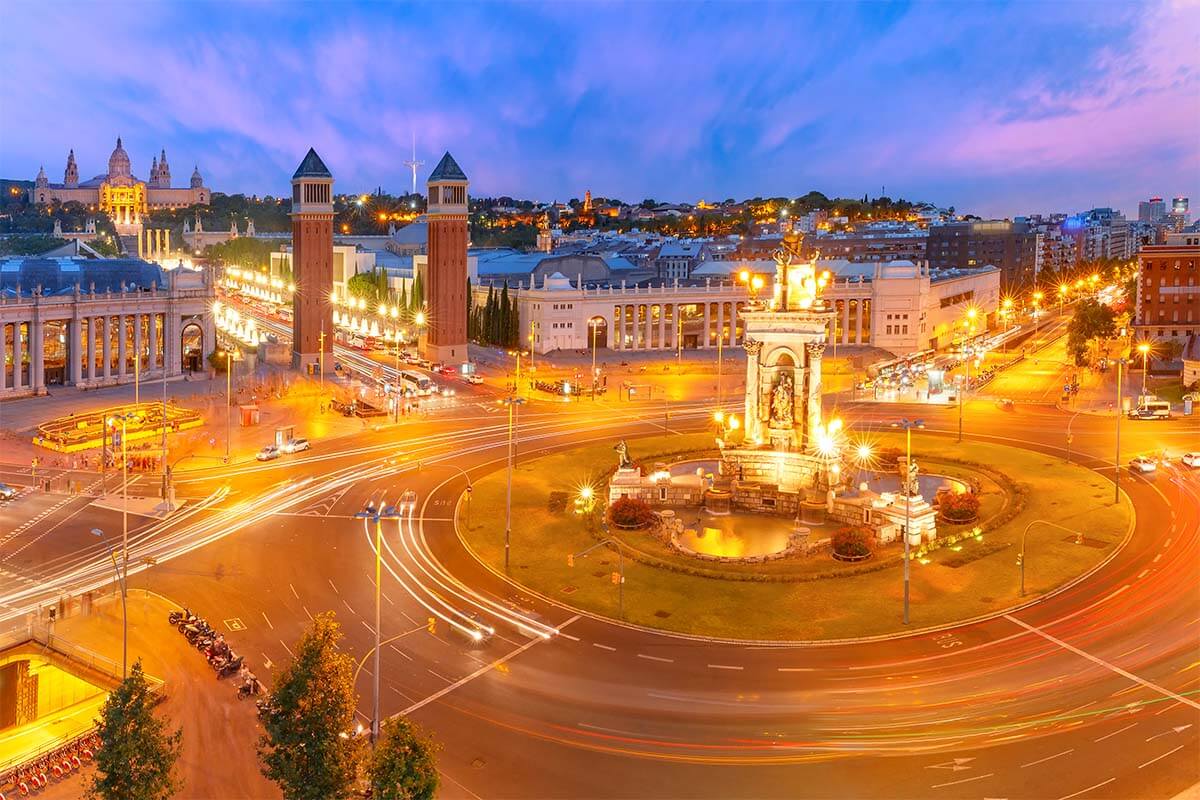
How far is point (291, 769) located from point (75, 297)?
104 meters

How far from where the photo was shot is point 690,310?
17375cm

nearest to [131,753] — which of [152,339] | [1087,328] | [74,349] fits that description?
[74,349]

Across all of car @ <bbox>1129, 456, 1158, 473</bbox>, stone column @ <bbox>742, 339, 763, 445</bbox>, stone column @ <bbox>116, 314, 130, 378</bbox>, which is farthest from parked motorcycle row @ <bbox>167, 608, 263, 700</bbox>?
stone column @ <bbox>116, 314, 130, 378</bbox>

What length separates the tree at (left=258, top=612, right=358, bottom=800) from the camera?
32.3 m

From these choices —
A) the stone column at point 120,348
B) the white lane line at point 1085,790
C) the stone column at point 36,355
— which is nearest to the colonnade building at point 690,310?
the stone column at point 120,348

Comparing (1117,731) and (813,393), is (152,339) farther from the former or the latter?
(1117,731)

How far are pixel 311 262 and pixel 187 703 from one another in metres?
103

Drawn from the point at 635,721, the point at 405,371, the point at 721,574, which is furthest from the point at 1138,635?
the point at 405,371

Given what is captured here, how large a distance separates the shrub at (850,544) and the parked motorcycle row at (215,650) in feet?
111

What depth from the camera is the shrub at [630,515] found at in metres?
68.9

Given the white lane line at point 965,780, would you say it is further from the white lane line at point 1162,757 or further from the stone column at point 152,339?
the stone column at point 152,339

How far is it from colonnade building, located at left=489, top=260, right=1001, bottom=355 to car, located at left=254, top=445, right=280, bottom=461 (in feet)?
247

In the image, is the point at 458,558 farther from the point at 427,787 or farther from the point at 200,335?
the point at 200,335

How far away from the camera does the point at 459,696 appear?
43.8 metres
